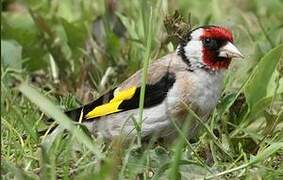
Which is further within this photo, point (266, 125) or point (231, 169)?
point (266, 125)

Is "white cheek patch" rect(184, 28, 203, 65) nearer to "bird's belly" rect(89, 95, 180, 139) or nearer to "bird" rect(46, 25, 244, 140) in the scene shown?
"bird" rect(46, 25, 244, 140)

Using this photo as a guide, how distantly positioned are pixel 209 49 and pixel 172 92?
0.24 meters

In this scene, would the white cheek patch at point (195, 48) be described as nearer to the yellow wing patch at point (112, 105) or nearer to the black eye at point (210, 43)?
the black eye at point (210, 43)

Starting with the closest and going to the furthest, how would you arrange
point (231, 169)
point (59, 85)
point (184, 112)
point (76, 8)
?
point (231, 169)
point (184, 112)
point (59, 85)
point (76, 8)

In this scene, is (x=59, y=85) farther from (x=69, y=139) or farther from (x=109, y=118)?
(x=69, y=139)

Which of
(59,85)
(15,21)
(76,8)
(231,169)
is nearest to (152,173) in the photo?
(231,169)

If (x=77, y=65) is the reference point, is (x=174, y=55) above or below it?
above

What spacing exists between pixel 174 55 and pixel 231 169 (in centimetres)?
79

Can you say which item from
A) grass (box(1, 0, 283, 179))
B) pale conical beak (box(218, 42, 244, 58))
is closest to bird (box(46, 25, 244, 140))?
pale conical beak (box(218, 42, 244, 58))

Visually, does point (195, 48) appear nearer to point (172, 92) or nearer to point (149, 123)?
point (172, 92)

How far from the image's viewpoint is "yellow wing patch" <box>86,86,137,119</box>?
303 centimetres

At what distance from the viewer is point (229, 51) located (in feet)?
9.97

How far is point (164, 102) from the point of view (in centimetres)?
297

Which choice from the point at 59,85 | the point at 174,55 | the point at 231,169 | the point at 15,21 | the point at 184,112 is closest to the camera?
the point at 231,169
